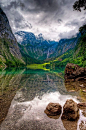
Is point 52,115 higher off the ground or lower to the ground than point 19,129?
lower

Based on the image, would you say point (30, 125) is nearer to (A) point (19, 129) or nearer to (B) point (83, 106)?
(A) point (19, 129)

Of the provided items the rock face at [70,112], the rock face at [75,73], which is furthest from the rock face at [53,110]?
the rock face at [75,73]

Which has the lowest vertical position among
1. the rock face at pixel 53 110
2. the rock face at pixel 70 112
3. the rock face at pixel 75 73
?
the rock face at pixel 75 73

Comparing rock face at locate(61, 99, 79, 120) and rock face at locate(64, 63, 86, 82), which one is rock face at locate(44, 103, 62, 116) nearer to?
rock face at locate(61, 99, 79, 120)

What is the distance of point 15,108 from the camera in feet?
44.5

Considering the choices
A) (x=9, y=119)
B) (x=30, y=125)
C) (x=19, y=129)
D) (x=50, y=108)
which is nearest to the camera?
(x=19, y=129)

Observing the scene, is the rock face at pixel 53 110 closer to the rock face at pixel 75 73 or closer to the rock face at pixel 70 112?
the rock face at pixel 70 112

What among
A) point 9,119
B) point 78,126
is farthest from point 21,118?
point 78,126

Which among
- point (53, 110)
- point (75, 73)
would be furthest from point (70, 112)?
point (75, 73)

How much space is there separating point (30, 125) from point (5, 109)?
5.46m

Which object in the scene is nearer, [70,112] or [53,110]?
[70,112]

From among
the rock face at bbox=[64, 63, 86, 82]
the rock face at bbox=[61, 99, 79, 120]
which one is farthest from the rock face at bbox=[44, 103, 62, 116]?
the rock face at bbox=[64, 63, 86, 82]

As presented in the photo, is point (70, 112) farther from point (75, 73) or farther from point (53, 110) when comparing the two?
point (75, 73)

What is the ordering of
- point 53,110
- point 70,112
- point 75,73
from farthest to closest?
point 75,73 → point 53,110 → point 70,112
